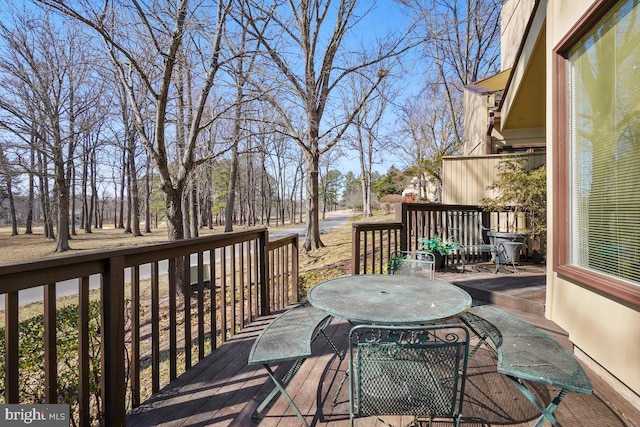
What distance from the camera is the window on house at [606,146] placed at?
179 cm

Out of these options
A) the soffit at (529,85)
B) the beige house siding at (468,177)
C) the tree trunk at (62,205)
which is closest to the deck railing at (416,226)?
the beige house siding at (468,177)

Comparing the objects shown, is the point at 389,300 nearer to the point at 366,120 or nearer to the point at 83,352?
the point at 83,352

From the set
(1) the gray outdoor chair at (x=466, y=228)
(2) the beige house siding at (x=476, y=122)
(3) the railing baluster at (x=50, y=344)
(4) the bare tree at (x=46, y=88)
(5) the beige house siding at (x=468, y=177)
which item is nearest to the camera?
(3) the railing baluster at (x=50, y=344)

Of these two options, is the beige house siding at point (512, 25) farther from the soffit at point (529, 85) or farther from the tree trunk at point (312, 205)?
the tree trunk at point (312, 205)

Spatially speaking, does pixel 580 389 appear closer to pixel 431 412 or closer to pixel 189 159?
pixel 431 412

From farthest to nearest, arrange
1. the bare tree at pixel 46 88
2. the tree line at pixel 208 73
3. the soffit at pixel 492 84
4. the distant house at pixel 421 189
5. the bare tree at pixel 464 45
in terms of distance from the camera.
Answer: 1. the distant house at pixel 421 189
2. the bare tree at pixel 464 45
3. the soffit at pixel 492 84
4. the bare tree at pixel 46 88
5. the tree line at pixel 208 73

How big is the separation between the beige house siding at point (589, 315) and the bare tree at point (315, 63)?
19.3ft

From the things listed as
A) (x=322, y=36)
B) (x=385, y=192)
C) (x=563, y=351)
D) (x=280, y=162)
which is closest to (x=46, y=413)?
(x=563, y=351)

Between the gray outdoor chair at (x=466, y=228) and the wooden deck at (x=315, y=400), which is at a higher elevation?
the gray outdoor chair at (x=466, y=228)

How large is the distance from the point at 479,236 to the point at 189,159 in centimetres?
549

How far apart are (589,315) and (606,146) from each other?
3.74ft

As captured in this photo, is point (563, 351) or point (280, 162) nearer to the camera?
point (563, 351)

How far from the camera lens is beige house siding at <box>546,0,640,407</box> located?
172cm

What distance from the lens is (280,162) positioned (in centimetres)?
2689
